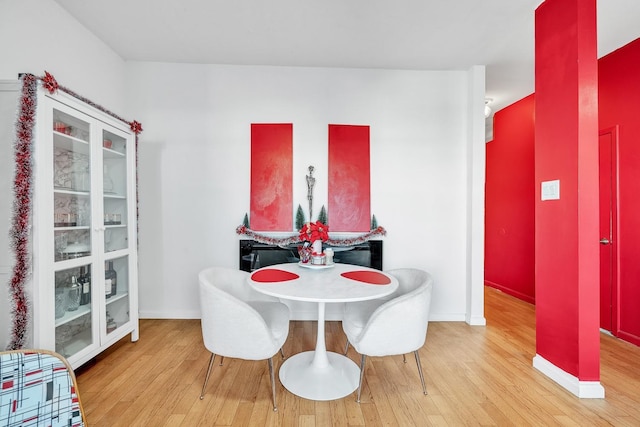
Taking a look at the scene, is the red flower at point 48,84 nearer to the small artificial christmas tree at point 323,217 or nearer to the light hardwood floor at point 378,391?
the light hardwood floor at point 378,391

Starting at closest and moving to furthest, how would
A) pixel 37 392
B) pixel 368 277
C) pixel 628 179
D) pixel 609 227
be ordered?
pixel 37 392 → pixel 368 277 → pixel 628 179 → pixel 609 227

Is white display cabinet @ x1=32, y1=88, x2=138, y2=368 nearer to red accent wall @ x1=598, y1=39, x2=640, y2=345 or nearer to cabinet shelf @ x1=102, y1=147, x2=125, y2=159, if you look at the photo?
cabinet shelf @ x1=102, y1=147, x2=125, y2=159

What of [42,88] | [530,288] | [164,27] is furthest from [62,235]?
[530,288]

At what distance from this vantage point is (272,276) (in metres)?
2.06

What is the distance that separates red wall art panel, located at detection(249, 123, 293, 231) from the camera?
3.14 meters

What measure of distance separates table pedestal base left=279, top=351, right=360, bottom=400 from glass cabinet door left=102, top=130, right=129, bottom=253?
5.74ft

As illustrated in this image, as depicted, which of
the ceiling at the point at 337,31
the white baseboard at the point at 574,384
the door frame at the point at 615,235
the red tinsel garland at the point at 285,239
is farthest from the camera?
the red tinsel garland at the point at 285,239

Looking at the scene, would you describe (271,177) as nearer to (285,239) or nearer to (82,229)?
(285,239)

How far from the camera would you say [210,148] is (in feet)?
10.4

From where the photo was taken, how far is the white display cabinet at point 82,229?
1.72m

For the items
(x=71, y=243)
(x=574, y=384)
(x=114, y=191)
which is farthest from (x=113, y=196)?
(x=574, y=384)

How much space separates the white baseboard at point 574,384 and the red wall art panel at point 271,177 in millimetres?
2437

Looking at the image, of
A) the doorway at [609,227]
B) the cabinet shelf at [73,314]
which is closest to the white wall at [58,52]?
the cabinet shelf at [73,314]

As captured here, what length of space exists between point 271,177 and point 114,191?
4.65ft
